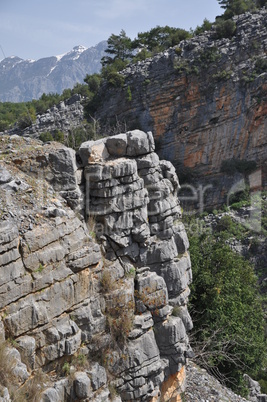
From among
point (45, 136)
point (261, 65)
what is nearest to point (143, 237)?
point (45, 136)

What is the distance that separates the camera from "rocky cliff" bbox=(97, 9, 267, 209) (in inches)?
1039

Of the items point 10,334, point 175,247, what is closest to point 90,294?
point 10,334

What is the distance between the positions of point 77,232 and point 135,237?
3.95 feet

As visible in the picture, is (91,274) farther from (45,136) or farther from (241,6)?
(241,6)

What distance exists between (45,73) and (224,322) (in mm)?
168018

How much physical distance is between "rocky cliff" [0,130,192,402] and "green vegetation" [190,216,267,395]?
10.3 feet

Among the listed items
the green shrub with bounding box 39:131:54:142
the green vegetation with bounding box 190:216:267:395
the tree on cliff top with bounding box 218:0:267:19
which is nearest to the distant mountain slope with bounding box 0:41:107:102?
the tree on cliff top with bounding box 218:0:267:19

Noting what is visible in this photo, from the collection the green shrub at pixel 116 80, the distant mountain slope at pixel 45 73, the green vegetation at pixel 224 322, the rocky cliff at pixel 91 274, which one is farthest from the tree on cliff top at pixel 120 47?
the distant mountain slope at pixel 45 73

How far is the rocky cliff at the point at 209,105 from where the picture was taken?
26.4m

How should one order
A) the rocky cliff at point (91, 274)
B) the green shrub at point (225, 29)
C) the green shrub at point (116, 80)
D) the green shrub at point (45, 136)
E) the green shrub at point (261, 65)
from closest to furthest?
the rocky cliff at point (91, 274) → the green shrub at point (45, 136) → the green shrub at point (261, 65) → the green shrub at point (225, 29) → the green shrub at point (116, 80)

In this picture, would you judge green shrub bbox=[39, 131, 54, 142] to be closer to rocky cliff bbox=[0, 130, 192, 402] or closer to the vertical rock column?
rocky cliff bbox=[0, 130, 192, 402]

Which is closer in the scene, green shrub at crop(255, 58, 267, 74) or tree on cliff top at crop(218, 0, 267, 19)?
green shrub at crop(255, 58, 267, 74)

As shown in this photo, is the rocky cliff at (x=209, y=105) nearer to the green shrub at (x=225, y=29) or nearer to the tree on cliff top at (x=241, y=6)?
the green shrub at (x=225, y=29)

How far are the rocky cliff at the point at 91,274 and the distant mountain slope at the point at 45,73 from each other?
13130 centimetres
